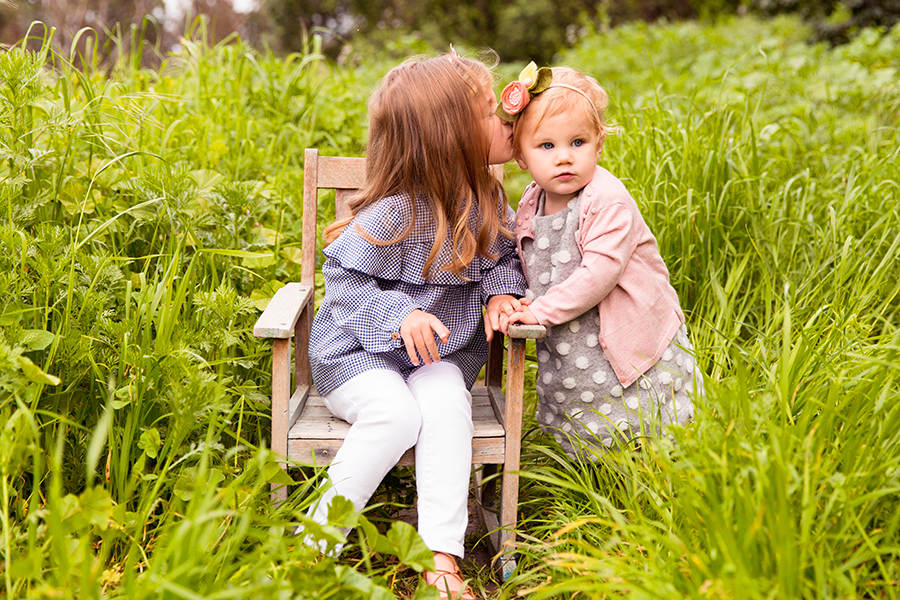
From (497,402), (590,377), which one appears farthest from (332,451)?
(590,377)

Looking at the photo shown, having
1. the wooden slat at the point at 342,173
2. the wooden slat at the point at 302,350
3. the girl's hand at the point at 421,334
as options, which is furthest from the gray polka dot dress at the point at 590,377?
the wooden slat at the point at 302,350

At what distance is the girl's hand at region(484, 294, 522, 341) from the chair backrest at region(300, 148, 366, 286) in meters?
0.57

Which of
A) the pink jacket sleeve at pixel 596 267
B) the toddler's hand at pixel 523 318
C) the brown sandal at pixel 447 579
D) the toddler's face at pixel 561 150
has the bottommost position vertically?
the brown sandal at pixel 447 579

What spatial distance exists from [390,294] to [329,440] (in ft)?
1.36

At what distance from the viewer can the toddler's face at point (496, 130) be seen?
2033 mm

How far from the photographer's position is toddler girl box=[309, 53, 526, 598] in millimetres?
1846

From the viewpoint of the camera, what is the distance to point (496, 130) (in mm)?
2041

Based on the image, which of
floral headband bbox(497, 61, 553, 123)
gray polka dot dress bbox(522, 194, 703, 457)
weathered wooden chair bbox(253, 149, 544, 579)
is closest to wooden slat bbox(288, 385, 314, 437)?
weathered wooden chair bbox(253, 149, 544, 579)

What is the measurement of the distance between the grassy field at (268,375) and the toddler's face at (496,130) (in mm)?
789

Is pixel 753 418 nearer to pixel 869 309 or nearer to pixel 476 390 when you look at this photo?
pixel 476 390

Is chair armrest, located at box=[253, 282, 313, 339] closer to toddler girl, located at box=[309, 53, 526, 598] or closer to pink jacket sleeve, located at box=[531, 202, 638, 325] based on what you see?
toddler girl, located at box=[309, 53, 526, 598]

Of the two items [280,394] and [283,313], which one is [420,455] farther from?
[283,313]

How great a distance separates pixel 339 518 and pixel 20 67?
1436 mm

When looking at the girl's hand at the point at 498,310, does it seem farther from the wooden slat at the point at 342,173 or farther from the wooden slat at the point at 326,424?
the wooden slat at the point at 342,173
